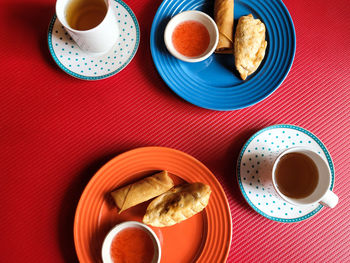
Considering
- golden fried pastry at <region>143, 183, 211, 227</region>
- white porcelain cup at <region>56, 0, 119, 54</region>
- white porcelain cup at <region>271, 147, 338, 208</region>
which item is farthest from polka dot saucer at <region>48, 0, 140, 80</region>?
white porcelain cup at <region>271, 147, 338, 208</region>

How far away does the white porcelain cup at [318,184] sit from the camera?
0.82 m

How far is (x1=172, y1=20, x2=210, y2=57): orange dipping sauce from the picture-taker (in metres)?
1.03

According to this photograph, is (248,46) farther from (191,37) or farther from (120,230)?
(120,230)

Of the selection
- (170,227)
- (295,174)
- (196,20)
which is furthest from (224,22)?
(170,227)

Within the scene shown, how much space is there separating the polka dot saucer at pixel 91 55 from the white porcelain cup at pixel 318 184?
0.61 metres

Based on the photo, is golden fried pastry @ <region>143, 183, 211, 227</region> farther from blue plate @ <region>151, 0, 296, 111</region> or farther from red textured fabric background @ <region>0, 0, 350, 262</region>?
blue plate @ <region>151, 0, 296, 111</region>

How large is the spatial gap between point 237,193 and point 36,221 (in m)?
0.70

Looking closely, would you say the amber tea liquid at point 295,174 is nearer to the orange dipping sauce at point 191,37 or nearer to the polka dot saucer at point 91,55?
the orange dipping sauce at point 191,37

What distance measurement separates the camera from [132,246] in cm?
91

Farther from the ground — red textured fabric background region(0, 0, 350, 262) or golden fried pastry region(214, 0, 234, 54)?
golden fried pastry region(214, 0, 234, 54)

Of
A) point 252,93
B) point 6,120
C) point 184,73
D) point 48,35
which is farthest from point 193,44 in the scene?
point 6,120

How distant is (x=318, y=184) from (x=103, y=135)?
0.72 metres

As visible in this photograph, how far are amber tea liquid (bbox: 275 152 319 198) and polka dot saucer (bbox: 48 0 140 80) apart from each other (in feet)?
2.05

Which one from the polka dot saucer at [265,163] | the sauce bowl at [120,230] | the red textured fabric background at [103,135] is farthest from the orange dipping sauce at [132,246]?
the polka dot saucer at [265,163]
